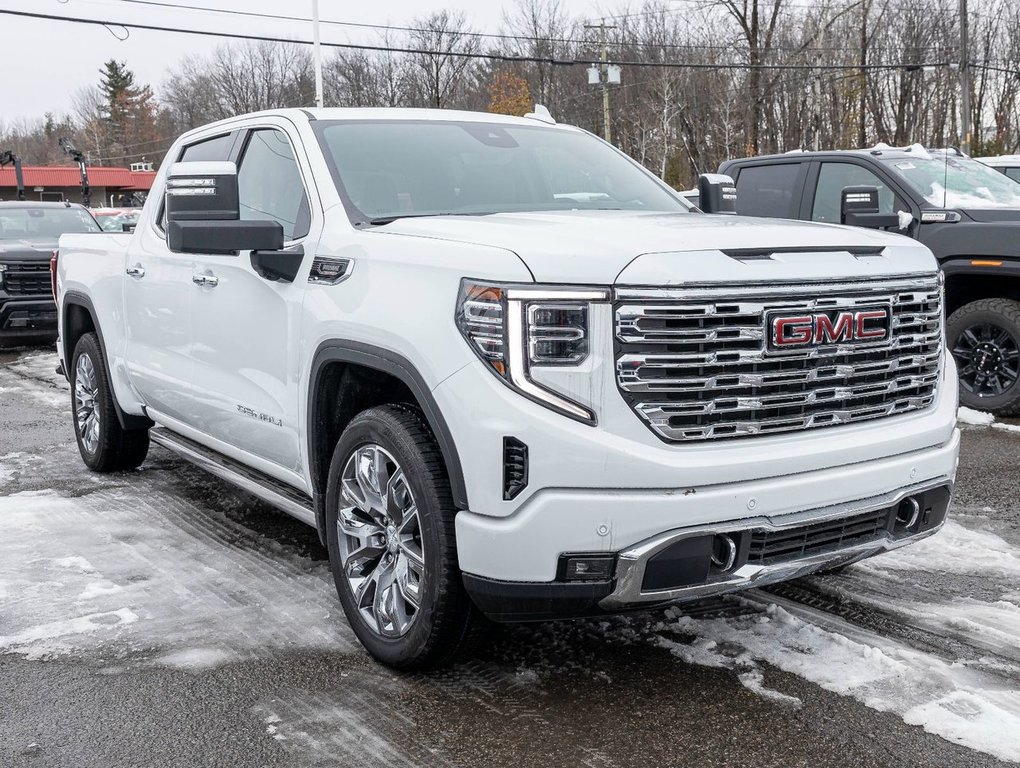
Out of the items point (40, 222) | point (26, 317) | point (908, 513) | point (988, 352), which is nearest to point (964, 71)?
point (988, 352)

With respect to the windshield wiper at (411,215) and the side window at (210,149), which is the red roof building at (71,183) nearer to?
the side window at (210,149)

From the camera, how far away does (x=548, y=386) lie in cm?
297

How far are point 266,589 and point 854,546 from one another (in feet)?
7.80

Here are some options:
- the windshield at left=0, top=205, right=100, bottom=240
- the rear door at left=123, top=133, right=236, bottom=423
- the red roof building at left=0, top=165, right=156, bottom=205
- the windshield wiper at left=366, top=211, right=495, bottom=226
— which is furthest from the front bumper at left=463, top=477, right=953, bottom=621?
the red roof building at left=0, top=165, right=156, bottom=205

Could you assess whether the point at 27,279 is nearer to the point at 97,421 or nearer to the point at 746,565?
the point at 97,421

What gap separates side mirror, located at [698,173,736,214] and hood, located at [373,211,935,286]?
1.31m

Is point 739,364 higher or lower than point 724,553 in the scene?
higher

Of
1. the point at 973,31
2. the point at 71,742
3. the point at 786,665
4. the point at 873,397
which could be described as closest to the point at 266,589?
the point at 71,742

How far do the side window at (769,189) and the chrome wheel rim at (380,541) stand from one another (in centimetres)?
607

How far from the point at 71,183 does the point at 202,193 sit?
84690mm

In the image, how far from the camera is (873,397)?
135 inches

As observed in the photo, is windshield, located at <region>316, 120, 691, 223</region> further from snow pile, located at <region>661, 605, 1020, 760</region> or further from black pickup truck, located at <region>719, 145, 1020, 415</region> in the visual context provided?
black pickup truck, located at <region>719, 145, 1020, 415</region>

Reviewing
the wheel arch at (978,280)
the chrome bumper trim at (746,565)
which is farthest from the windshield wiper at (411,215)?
the wheel arch at (978,280)

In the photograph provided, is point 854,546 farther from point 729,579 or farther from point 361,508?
point 361,508
